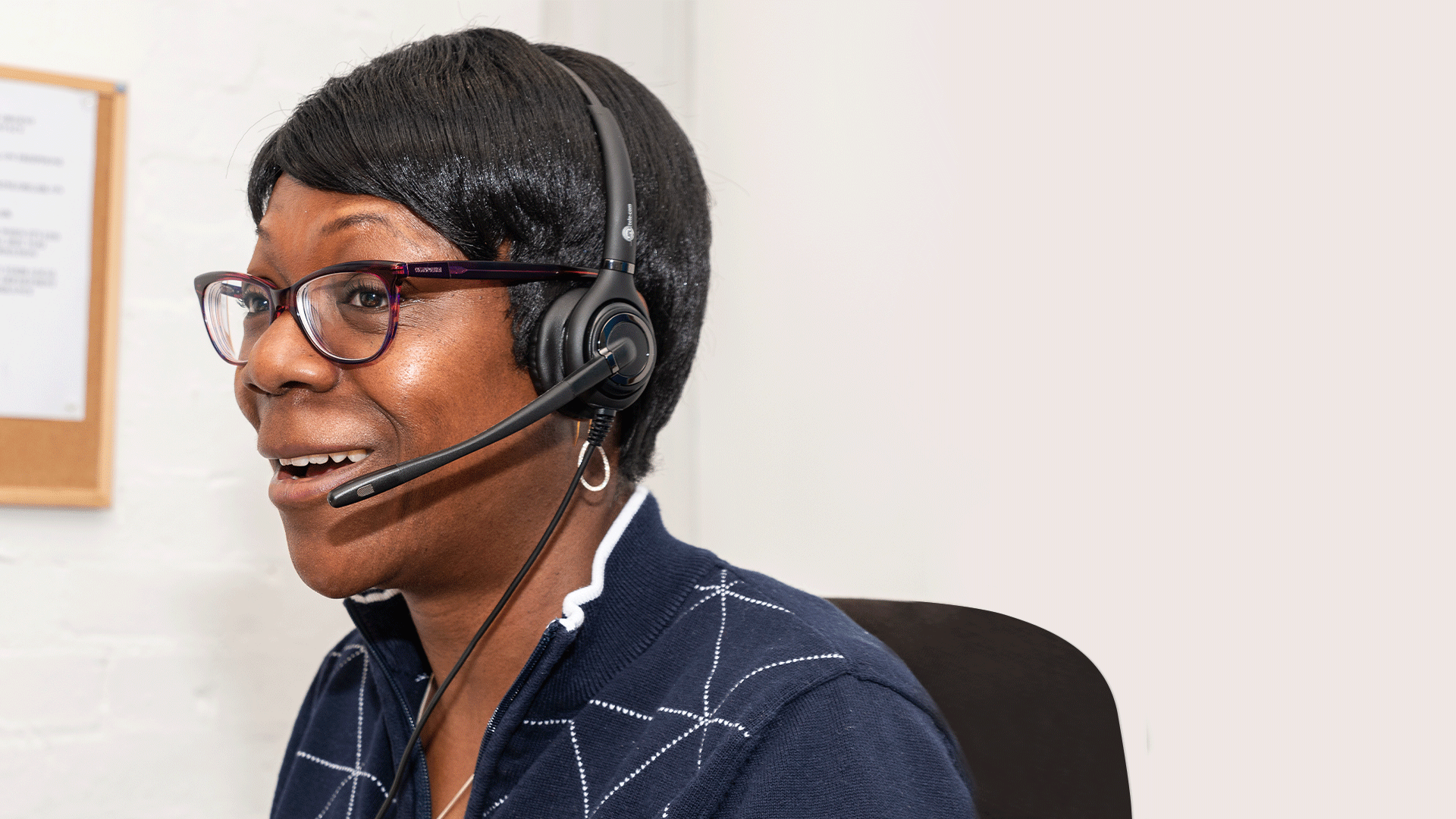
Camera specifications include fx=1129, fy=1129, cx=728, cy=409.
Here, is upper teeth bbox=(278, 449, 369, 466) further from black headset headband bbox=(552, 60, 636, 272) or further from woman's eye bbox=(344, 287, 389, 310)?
black headset headband bbox=(552, 60, 636, 272)

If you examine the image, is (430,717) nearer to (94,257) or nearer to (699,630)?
(699,630)

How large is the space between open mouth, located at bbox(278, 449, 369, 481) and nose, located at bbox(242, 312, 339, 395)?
0.05 metres

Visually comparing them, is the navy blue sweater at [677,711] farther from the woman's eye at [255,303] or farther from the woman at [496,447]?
the woman's eye at [255,303]

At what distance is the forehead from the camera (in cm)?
80

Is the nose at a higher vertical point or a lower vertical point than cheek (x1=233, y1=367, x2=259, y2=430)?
higher

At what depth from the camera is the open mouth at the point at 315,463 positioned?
810 millimetres

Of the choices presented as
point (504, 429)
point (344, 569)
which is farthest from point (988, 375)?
point (344, 569)

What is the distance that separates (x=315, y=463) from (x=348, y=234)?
17cm

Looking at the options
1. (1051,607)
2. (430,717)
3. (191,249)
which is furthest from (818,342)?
(191,249)

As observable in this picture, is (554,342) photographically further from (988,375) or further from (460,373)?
(988,375)

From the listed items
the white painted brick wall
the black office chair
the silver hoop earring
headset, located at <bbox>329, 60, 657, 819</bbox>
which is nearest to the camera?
the black office chair

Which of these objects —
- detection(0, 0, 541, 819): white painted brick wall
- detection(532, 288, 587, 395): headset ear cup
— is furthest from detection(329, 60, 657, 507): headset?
detection(0, 0, 541, 819): white painted brick wall

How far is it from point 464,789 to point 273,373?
1.17ft

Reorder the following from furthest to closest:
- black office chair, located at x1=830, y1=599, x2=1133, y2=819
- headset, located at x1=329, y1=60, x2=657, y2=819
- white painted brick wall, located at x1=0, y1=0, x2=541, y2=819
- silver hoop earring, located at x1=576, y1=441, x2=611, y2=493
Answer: white painted brick wall, located at x1=0, y1=0, x2=541, y2=819, silver hoop earring, located at x1=576, y1=441, x2=611, y2=493, headset, located at x1=329, y1=60, x2=657, y2=819, black office chair, located at x1=830, y1=599, x2=1133, y2=819
